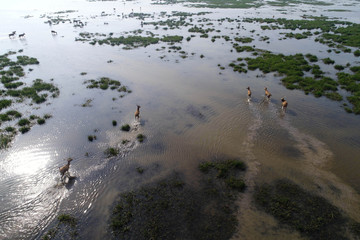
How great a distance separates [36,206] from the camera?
11.0m

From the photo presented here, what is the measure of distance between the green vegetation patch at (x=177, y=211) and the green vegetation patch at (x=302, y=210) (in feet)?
6.08

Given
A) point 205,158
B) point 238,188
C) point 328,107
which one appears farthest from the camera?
point 328,107

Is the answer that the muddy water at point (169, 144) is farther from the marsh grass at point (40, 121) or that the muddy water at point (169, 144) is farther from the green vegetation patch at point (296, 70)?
the green vegetation patch at point (296, 70)

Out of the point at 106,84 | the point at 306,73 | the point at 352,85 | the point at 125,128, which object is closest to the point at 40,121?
the point at 125,128

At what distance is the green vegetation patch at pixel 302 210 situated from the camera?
31.9 ft

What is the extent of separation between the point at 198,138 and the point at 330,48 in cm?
3559

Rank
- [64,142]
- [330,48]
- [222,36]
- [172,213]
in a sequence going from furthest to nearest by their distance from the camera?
1. [222,36]
2. [330,48]
3. [64,142]
4. [172,213]

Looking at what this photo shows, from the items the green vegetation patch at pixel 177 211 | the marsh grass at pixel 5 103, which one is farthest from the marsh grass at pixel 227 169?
the marsh grass at pixel 5 103

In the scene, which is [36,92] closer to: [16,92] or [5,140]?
[16,92]

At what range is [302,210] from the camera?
10609mm

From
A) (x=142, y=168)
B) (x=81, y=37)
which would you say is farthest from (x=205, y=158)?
(x=81, y=37)

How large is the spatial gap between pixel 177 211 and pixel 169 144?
5.83 meters

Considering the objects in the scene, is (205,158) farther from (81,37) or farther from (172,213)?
(81,37)

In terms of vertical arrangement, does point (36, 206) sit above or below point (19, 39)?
below
